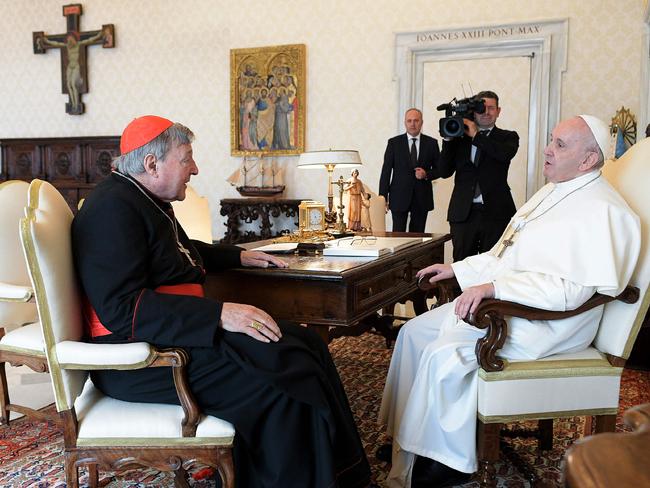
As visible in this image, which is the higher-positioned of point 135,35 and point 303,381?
point 135,35

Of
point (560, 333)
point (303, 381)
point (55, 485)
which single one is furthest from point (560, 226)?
point (55, 485)

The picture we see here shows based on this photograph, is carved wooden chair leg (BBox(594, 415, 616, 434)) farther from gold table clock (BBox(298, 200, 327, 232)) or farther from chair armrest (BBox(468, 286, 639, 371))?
gold table clock (BBox(298, 200, 327, 232))

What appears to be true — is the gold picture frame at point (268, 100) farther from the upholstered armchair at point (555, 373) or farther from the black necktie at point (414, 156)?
the upholstered armchair at point (555, 373)

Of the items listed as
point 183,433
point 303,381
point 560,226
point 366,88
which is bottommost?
point 183,433

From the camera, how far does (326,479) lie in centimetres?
193

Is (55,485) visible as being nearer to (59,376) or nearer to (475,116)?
(59,376)

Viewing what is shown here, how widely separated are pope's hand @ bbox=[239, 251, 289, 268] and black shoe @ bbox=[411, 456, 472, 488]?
0.96 meters

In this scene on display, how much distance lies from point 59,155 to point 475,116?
7010mm

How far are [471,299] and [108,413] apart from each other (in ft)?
4.12

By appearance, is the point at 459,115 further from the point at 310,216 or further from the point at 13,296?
the point at 13,296

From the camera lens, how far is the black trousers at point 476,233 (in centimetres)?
499

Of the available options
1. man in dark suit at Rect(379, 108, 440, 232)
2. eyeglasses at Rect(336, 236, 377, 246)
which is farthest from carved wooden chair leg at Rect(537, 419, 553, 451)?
man in dark suit at Rect(379, 108, 440, 232)

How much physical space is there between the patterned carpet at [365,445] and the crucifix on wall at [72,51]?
7.27 m

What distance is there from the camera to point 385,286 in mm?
2945
